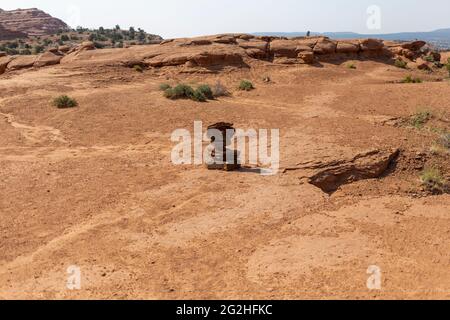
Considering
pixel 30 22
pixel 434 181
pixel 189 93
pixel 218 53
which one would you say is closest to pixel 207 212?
pixel 434 181

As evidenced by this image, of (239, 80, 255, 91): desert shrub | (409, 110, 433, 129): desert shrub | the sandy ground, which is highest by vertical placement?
(239, 80, 255, 91): desert shrub

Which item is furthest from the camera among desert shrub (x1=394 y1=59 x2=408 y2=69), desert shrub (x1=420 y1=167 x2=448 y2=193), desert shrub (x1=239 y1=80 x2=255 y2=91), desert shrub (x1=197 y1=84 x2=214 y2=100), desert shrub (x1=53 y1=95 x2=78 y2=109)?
desert shrub (x1=394 y1=59 x2=408 y2=69)

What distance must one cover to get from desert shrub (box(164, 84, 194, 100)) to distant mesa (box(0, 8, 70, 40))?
5075cm

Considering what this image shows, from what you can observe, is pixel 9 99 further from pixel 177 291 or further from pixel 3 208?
pixel 177 291

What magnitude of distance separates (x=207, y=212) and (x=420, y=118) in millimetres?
8466

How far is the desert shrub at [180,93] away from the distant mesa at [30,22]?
5075cm

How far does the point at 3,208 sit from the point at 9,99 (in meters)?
10.1

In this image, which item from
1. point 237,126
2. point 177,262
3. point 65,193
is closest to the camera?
point 177,262

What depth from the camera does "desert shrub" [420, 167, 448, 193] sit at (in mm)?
8641

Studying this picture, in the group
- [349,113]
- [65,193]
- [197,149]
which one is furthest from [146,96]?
[65,193]

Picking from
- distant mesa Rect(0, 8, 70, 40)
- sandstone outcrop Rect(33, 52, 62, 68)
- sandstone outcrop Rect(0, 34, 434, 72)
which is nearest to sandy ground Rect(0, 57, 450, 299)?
A: sandstone outcrop Rect(0, 34, 434, 72)

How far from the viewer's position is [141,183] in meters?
8.47

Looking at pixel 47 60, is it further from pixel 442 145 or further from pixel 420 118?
pixel 442 145

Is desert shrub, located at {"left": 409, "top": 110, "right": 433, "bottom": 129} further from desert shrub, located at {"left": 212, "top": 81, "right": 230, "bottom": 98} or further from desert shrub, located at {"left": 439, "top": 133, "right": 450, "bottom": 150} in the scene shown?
desert shrub, located at {"left": 212, "top": 81, "right": 230, "bottom": 98}
